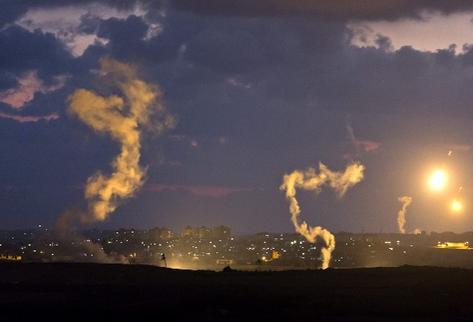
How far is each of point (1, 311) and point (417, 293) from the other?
27.0 m

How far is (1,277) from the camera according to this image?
7119 cm

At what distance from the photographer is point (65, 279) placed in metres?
68.7

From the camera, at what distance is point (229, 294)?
53.2m

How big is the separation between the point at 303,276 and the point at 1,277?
26.4m

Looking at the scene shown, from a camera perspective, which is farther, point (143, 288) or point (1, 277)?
point (1, 277)

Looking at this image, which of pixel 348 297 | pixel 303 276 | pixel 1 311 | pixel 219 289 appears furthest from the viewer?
pixel 303 276

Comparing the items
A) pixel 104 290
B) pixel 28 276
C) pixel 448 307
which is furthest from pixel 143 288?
pixel 448 307

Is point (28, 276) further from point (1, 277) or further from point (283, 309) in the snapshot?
point (283, 309)

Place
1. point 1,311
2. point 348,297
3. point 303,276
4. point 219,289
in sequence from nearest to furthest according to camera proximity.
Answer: point 1,311 → point 348,297 → point 219,289 → point 303,276

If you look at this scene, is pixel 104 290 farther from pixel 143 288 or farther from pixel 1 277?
pixel 1 277

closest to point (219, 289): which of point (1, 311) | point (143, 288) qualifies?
point (143, 288)

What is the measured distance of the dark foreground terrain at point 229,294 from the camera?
148ft

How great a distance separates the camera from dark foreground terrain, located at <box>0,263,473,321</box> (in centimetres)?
4509

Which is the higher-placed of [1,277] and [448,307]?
[1,277]
